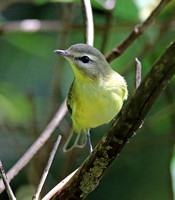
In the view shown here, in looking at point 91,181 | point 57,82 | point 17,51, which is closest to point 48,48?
point 17,51

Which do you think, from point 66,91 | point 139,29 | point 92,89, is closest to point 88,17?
point 139,29

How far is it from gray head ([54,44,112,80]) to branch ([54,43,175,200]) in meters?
1.16

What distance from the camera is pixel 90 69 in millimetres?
2928

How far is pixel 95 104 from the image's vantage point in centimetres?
270

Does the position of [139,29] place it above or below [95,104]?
above

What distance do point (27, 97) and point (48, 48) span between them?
1.23m

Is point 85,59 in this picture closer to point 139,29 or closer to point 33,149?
point 139,29

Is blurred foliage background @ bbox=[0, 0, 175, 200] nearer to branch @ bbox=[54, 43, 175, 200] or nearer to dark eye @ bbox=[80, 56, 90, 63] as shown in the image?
dark eye @ bbox=[80, 56, 90, 63]

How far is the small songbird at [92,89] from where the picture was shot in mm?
2717

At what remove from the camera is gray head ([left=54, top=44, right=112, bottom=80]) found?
2826 millimetres

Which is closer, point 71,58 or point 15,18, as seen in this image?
point 71,58

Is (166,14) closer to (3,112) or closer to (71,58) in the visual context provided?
(71,58)

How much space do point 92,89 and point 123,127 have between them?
121 centimetres

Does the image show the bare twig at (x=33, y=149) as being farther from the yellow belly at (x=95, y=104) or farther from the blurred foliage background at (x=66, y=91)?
the blurred foliage background at (x=66, y=91)
